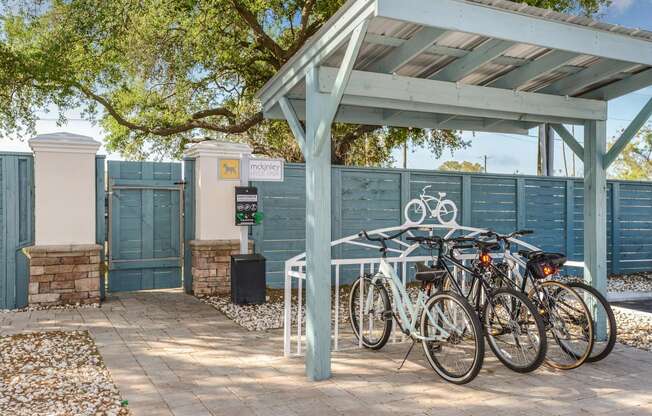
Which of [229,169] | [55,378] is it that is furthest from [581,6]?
[55,378]

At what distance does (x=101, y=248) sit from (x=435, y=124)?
153 inches

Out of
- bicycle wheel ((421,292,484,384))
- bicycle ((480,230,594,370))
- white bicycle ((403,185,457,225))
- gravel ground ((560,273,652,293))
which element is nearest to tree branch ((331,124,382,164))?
white bicycle ((403,185,457,225))

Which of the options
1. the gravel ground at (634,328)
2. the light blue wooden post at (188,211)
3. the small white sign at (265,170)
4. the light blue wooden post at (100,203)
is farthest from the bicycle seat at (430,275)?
the light blue wooden post at (100,203)

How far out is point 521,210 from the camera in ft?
27.9

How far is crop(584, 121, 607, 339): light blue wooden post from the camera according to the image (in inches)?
174

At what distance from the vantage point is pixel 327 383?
3518 millimetres

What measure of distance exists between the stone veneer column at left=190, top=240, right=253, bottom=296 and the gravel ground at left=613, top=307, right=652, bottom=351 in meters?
4.30

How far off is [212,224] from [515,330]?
4.10 metres

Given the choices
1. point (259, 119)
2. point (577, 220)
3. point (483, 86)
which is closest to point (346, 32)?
point (483, 86)

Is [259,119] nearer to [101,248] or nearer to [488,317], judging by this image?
[101,248]

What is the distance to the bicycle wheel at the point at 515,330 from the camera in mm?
3500

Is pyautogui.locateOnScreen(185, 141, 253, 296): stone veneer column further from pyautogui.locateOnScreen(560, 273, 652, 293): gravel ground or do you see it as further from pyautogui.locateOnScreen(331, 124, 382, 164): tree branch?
pyautogui.locateOnScreen(331, 124, 382, 164): tree branch

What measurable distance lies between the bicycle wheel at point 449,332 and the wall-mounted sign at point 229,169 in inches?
148

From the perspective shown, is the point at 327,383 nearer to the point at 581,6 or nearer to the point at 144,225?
the point at 144,225
